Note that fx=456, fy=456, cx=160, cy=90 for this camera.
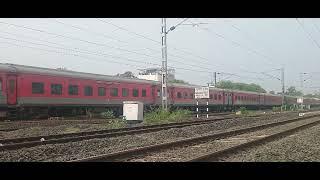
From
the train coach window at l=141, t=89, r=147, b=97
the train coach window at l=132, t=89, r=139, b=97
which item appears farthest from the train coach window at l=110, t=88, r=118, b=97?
the train coach window at l=141, t=89, r=147, b=97

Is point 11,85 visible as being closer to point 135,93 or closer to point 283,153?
point 135,93

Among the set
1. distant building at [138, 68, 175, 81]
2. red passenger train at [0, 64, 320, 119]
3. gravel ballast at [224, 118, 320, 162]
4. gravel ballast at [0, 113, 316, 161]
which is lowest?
gravel ballast at [224, 118, 320, 162]

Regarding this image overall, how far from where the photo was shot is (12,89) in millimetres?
22672

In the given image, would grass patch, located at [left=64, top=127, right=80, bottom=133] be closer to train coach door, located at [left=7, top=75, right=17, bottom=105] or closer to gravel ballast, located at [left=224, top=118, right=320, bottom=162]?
train coach door, located at [left=7, top=75, right=17, bottom=105]

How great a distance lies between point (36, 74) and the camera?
24234mm

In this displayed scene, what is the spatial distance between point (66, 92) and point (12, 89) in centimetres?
431

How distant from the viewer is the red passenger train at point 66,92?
22.8 metres

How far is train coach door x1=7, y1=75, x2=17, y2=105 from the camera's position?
22.5 m

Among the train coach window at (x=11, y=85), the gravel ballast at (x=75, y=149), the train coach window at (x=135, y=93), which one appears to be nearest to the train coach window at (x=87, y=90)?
the train coach window at (x=135, y=93)

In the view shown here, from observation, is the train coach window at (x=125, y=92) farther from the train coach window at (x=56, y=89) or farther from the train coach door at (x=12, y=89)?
the train coach door at (x=12, y=89)
